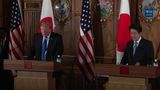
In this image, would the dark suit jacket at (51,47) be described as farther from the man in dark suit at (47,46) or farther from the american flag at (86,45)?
the american flag at (86,45)

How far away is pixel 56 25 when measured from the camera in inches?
304

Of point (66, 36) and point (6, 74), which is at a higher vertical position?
point (66, 36)

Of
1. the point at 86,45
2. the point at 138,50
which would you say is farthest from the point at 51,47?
the point at 138,50

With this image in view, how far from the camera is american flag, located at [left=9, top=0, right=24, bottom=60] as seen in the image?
750 cm

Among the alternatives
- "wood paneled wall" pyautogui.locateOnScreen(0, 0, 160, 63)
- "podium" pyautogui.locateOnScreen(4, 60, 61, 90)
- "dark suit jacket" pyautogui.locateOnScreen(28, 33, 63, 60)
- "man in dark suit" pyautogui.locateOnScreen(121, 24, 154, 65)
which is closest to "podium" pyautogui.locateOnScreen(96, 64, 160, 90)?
"man in dark suit" pyautogui.locateOnScreen(121, 24, 154, 65)

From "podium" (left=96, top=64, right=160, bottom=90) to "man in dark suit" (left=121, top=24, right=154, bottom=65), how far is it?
1.40 feet

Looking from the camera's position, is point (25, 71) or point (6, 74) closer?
point (25, 71)

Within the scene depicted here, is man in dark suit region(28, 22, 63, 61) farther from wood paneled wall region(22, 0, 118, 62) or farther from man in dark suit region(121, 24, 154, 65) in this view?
man in dark suit region(121, 24, 154, 65)

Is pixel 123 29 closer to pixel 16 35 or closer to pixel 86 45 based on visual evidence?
pixel 86 45

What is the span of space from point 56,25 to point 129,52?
2.33 metres

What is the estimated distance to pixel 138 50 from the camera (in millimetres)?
5785

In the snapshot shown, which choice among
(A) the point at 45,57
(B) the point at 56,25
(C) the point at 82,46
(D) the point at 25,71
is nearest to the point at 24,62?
(D) the point at 25,71

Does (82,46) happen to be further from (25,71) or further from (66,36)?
(25,71)

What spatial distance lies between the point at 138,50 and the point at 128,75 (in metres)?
0.62
